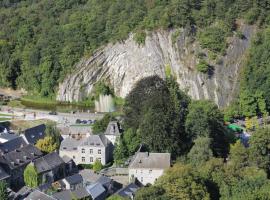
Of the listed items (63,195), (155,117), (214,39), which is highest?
(214,39)

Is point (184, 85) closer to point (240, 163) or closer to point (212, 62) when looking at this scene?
point (212, 62)

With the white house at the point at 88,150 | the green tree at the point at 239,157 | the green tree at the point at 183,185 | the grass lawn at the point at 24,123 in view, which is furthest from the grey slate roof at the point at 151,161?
the grass lawn at the point at 24,123

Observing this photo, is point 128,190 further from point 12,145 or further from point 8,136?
point 8,136

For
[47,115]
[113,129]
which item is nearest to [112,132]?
[113,129]

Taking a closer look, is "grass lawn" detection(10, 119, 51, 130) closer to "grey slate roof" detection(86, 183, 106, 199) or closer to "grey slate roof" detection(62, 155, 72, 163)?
"grey slate roof" detection(62, 155, 72, 163)

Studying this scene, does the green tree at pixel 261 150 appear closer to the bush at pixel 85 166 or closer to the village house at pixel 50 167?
the bush at pixel 85 166

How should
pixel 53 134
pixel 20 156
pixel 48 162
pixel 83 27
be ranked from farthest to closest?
pixel 83 27 → pixel 53 134 → pixel 20 156 → pixel 48 162
